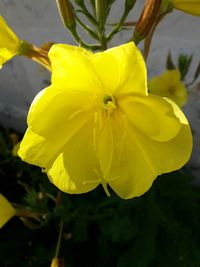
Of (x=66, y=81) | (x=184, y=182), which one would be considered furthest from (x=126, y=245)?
(x=66, y=81)

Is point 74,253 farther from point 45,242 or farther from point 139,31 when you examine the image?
point 139,31

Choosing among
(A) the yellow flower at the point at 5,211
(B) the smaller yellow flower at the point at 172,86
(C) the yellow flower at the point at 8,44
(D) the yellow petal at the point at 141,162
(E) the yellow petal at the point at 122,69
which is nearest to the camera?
(E) the yellow petal at the point at 122,69

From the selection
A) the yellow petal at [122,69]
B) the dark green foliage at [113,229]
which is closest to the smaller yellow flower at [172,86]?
the dark green foliage at [113,229]

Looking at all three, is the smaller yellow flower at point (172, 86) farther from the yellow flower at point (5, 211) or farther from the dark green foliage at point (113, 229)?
the yellow flower at point (5, 211)

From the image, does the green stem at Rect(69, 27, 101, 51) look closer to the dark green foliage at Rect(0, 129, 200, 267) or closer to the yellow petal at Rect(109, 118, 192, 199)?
the yellow petal at Rect(109, 118, 192, 199)

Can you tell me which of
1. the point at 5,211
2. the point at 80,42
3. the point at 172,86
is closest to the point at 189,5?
the point at 80,42

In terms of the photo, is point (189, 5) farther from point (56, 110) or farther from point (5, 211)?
point (5, 211)
